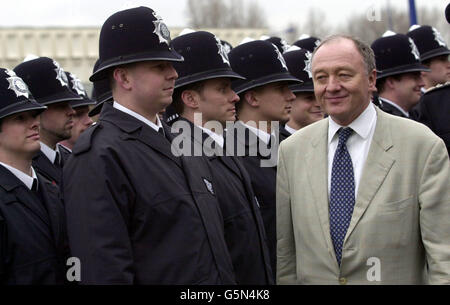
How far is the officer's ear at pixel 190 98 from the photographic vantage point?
464 cm

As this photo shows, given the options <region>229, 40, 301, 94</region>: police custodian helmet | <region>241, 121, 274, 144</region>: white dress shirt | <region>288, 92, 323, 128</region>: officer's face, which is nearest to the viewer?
<region>241, 121, 274, 144</region>: white dress shirt

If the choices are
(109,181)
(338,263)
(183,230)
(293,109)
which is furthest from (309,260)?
(293,109)

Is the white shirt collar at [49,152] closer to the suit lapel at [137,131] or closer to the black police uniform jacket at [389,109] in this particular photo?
the suit lapel at [137,131]

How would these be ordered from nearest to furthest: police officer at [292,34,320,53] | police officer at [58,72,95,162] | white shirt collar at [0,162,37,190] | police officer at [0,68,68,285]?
police officer at [0,68,68,285] < white shirt collar at [0,162,37,190] < police officer at [58,72,95,162] < police officer at [292,34,320,53]

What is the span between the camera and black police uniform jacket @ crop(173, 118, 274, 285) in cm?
409

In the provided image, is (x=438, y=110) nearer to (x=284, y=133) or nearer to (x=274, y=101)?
(x=284, y=133)

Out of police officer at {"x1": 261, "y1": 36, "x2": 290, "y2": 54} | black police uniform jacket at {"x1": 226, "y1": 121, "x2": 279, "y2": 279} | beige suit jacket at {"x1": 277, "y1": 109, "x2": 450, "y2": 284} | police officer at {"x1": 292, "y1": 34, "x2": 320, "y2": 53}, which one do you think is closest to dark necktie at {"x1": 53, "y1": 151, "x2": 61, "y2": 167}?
black police uniform jacket at {"x1": 226, "y1": 121, "x2": 279, "y2": 279}

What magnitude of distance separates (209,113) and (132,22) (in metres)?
1.05

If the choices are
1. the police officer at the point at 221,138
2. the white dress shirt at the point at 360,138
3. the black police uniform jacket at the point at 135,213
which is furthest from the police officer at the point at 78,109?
the white dress shirt at the point at 360,138

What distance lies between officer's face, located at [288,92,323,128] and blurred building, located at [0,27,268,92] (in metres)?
14.8

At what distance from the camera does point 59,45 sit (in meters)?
21.6

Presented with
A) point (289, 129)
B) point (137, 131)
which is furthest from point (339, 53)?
point (289, 129)

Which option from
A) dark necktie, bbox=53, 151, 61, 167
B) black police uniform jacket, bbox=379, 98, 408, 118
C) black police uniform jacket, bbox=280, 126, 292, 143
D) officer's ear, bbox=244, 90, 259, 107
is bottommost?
black police uniform jacket, bbox=379, 98, 408, 118

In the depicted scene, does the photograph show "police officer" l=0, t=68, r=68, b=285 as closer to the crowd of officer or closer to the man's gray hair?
the crowd of officer
